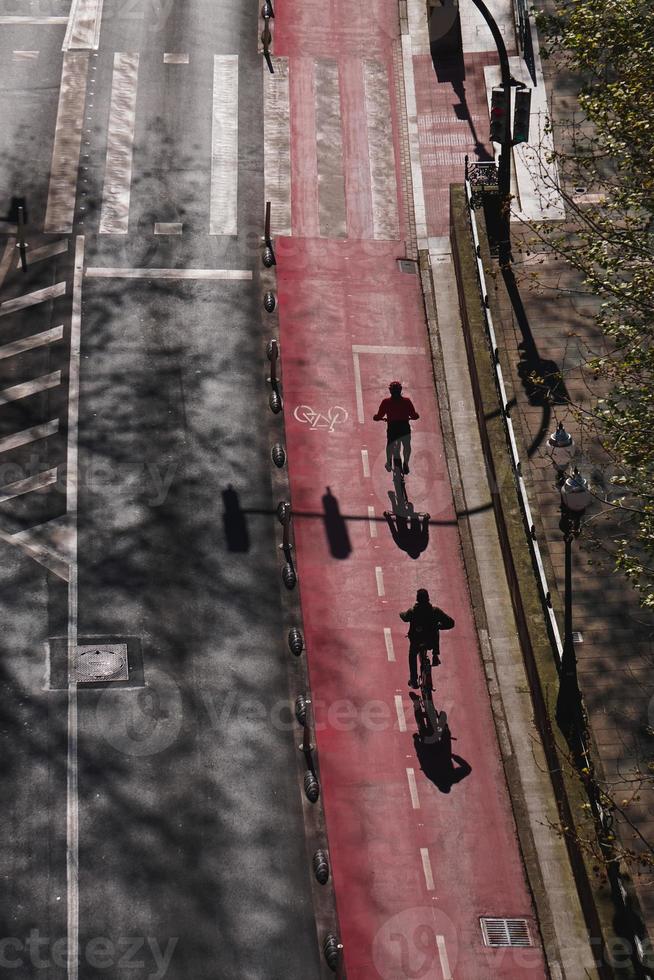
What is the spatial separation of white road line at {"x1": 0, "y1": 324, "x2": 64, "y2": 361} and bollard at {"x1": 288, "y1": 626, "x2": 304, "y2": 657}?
8583 mm

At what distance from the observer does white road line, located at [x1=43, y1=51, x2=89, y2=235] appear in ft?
117

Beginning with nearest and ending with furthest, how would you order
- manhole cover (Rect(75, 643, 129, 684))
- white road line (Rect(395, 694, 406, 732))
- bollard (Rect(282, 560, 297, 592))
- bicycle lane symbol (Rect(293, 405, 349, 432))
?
white road line (Rect(395, 694, 406, 732)), manhole cover (Rect(75, 643, 129, 684)), bollard (Rect(282, 560, 297, 592)), bicycle lane symbol (Rect(293, 405, 349, 432))

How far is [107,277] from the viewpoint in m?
34.5

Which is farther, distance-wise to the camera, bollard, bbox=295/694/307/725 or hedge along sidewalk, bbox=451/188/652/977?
bollard, bbox=295/694/307/725

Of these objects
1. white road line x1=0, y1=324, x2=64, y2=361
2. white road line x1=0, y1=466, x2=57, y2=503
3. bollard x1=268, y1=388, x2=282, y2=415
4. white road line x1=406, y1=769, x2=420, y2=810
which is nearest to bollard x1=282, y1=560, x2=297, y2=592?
bollard x1=268, y1=388, x2=282, y2=415

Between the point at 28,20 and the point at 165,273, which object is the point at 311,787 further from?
the point at 28,20

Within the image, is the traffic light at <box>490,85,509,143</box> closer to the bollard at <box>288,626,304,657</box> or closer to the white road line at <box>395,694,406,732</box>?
→ the bollard at <box>288,626,304,657</box>

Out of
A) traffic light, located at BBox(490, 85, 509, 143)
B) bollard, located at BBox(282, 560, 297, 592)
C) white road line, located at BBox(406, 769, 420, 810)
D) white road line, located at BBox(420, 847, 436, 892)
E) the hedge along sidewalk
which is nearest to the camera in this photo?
the hedge along sidewalk

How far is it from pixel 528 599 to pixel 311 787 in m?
4.99

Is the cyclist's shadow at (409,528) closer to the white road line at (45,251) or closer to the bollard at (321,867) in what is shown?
the bollard at (321,867)

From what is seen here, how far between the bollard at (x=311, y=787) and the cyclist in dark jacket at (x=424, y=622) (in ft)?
8.71

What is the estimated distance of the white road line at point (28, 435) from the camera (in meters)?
31.0

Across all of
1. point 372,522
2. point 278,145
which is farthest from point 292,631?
point 278,145

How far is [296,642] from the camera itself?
28.1 metres
